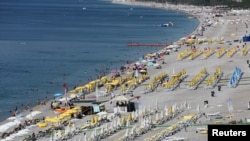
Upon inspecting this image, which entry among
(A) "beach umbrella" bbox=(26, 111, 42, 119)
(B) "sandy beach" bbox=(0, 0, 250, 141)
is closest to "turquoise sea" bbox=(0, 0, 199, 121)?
(A) "beach umbrella" bbox=(26, 111, 42, 119)

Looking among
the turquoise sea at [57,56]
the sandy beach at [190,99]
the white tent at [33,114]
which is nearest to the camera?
the sandy beach at [190,99]

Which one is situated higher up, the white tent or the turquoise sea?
the turquoise sea

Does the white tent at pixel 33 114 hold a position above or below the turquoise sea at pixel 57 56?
below

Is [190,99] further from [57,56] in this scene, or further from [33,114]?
[57,56]

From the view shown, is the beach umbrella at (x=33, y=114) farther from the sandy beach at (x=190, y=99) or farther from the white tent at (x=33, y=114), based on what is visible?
the sandy beach at (x=190, y=99)

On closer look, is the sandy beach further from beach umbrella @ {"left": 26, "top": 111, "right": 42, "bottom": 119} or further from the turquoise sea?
the turquoise sea

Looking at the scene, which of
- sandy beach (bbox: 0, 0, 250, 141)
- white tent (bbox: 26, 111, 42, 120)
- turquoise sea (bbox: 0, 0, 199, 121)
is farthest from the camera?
Answer: turquoise sea (bbox: 0, 0, 199, 121)

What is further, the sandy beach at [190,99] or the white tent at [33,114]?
the white tent at [33,114]

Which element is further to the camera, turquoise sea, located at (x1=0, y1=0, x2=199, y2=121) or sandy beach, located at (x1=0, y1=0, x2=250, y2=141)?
turquoise sea, located at (x1=0, y1=0, x2=199, y2=121)

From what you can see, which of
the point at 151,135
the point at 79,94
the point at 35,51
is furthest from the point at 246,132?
the point at 35,51

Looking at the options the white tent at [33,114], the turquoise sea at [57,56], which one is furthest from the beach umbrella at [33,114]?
the turquoise sea at [57,56]

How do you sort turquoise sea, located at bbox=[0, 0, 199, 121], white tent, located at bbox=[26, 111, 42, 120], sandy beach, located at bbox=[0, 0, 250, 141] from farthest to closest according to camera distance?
turquoise sea, located at bbox=[0, 0, 199, 121] → white tent, located at bbox=[26, 111, 42, 120] → sandy beach, located at bbox=[0, 0, 250, 141]

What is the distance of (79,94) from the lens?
46469 mm

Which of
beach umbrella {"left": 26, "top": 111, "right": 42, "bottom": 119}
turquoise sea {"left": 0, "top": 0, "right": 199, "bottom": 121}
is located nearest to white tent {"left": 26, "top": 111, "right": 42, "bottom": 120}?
beach umbrella {"left": 26, "top": 111, "right": 42, "bottom": 119}
